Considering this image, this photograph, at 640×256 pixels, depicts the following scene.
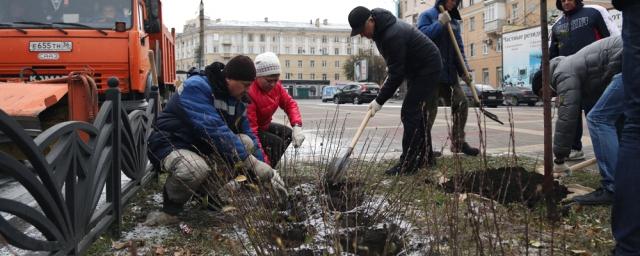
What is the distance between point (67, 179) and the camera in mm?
2408

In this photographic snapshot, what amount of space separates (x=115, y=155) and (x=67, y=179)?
796 millimetres

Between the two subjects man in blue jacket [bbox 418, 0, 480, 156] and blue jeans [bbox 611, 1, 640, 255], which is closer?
blue jeans [bbox 611, 1, 640, 255]

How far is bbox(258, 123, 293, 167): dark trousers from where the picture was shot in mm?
4472

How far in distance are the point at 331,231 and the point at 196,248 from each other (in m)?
1.01

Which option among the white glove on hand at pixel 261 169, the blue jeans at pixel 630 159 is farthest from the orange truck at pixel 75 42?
the blue jeans at pixel 630 159

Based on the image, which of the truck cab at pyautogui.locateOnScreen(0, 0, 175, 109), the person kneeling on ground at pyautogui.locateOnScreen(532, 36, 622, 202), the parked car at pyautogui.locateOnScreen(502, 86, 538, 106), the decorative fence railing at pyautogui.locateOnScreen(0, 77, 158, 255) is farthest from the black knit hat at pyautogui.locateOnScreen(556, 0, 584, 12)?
the parked car at pyautogui.locateOnScreen(502, 86, 538, 106)

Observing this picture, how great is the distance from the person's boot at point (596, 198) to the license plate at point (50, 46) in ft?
19.1

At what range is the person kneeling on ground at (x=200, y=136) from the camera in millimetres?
3318

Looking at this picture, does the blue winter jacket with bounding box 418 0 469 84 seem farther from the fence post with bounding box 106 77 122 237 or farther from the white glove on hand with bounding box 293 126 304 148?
the fence post with bounding box 106 77 122 237

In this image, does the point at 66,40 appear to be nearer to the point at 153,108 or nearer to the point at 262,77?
the point at 153,108

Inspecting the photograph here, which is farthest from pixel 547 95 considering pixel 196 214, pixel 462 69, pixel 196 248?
pixel 462 69

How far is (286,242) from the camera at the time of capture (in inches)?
96.9

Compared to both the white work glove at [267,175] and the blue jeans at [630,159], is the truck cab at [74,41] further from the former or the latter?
the blue jeans at [630,159]

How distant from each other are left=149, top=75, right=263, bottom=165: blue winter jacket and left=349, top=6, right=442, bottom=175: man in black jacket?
166 cm
